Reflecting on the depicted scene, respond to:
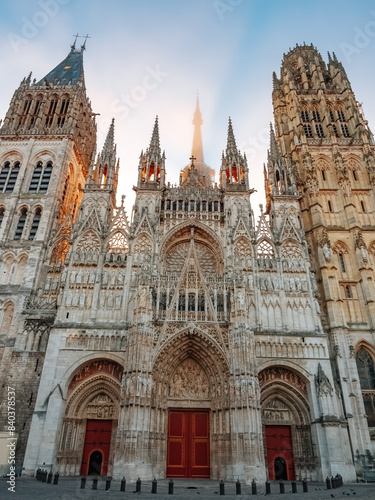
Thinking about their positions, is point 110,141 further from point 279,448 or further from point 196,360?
point 279,448

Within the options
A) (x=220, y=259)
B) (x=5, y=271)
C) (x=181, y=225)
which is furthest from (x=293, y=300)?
(x=5, y=271)

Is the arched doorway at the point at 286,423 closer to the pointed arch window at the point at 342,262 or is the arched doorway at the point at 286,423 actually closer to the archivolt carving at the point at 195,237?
the archivolt carving at the point at 195,237

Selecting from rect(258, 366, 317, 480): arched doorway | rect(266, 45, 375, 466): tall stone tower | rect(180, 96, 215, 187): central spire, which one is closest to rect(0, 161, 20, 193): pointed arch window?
rect(180, 96, 215, 187): central spire

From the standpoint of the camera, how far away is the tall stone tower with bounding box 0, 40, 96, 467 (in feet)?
73.4

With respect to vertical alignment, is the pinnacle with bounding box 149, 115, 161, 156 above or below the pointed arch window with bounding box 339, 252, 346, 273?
above

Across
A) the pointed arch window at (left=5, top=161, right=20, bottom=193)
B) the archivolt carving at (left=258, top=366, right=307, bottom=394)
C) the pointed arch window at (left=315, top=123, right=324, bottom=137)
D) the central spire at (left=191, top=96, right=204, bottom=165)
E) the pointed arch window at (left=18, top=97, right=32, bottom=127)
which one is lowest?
the archivolt carving at (left=258, top=366, right=307, bottom=394)

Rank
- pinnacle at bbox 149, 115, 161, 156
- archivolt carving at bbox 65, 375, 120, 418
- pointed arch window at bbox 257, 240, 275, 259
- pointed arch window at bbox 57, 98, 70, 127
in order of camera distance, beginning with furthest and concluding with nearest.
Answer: pointed arch window at bbox 57, 98, 70, 127, pinnacle at bbox 149, 115, 161, 156, pointed arch window at bbox 257, 240, 275, 259, archivolt carving at bbox 65, 375, 120, 418

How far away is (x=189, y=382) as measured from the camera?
69.6ft

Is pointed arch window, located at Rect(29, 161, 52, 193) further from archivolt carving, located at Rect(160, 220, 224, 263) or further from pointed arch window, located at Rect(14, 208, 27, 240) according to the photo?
archivolt carving, located at Rect(160, 220, 224, 263)

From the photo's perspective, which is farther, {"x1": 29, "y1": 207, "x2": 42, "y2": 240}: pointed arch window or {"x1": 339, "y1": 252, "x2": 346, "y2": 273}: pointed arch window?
{"x1": 29, "y1": 207, "x2": 42, "y2": 240}: pointed arch window

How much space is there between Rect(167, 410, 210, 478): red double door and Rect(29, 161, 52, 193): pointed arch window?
69.1ft

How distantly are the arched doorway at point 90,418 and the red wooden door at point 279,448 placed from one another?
29.4ft

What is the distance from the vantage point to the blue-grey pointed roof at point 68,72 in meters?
38.8

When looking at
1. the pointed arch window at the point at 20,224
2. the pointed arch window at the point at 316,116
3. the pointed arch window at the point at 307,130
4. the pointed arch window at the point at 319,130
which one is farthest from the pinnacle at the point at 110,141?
the pointed arch window at the point at 316,116
